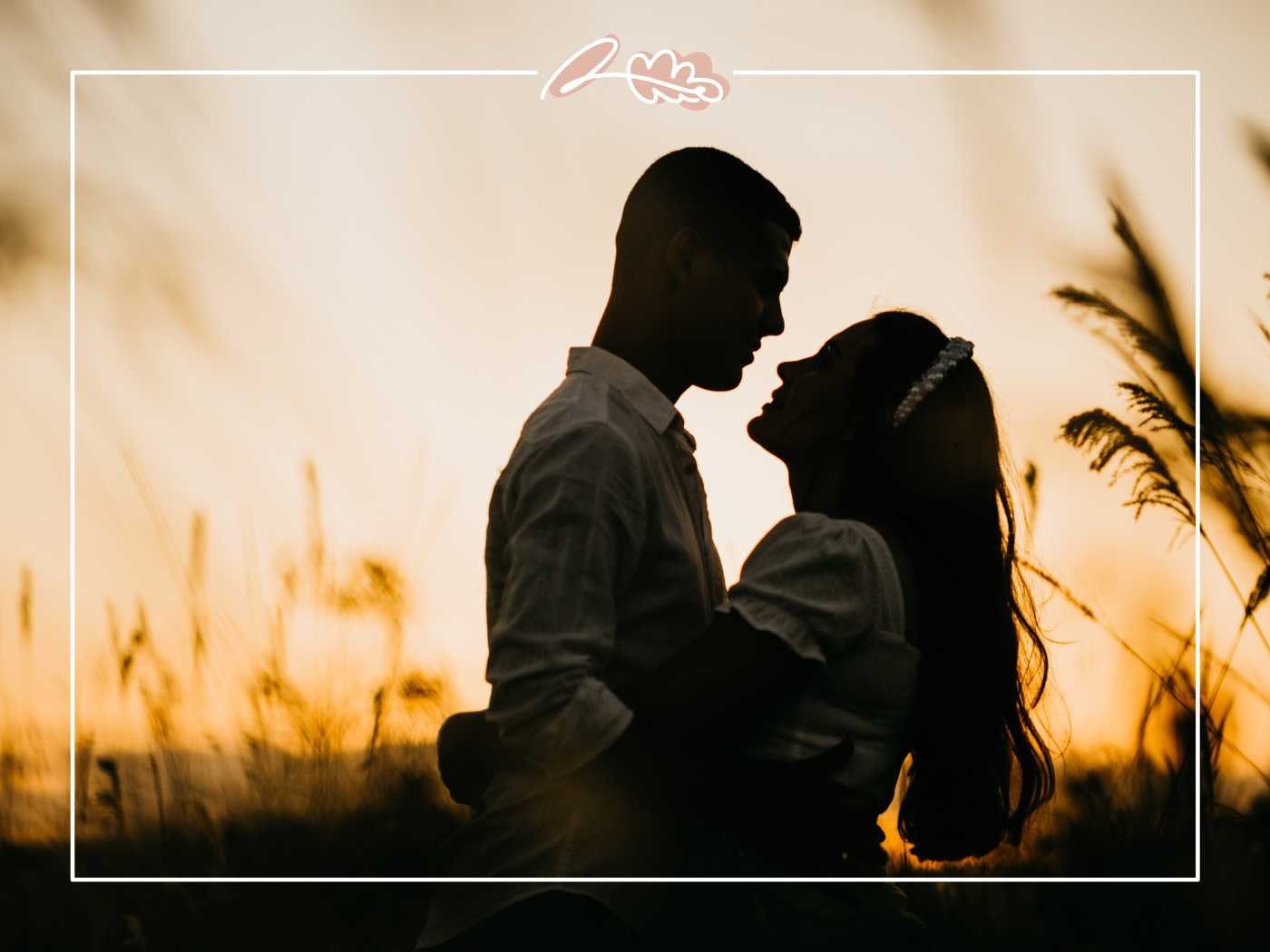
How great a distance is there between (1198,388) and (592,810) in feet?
6.17

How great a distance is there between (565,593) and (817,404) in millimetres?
583

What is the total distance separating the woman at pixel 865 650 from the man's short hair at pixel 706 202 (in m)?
0.24

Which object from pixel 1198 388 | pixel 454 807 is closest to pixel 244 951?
pixel 454 807

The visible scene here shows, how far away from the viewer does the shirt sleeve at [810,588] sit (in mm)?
2045

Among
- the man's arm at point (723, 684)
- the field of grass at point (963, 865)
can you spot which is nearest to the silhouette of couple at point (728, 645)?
the man's arm at point (723, 684)

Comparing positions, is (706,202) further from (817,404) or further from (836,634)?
(836,634)

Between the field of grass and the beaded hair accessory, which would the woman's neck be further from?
the field of grass

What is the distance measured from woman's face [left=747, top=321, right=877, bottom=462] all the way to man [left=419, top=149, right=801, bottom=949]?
13 cm

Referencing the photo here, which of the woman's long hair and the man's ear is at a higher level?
the man's ear

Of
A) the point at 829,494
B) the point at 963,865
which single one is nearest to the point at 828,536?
the point at 829,494

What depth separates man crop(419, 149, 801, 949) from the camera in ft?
6.62

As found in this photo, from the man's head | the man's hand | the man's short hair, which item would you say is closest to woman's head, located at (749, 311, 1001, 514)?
the man's head

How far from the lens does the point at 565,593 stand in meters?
2.03

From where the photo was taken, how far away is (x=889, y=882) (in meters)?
2.26
